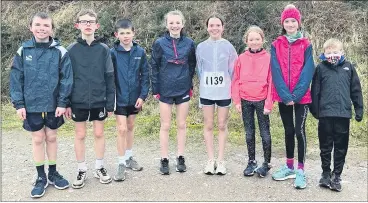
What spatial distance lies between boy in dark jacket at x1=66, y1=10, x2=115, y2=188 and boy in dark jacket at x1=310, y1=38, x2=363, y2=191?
2359 millimetres

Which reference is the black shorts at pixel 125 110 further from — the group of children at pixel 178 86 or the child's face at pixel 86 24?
the child's face at pixel 86 24

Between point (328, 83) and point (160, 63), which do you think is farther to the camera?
point (160, 63)

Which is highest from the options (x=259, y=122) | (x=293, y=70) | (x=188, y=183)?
(x=293, y=70)

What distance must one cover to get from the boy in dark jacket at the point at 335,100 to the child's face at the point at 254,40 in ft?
2.38

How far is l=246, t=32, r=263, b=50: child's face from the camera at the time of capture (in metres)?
4.82

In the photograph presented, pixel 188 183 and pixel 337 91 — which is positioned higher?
pixel 337 91

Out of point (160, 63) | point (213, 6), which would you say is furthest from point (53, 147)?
point (213, 6)

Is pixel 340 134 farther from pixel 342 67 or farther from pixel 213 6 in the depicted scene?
pixel 213 6

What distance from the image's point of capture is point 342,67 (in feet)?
14.9

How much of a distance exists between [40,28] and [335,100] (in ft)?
10.8

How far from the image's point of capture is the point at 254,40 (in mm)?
4824

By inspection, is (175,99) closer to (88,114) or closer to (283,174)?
(88,114)

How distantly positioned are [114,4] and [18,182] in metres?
8.71

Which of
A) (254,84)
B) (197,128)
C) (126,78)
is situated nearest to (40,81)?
(126,78)
